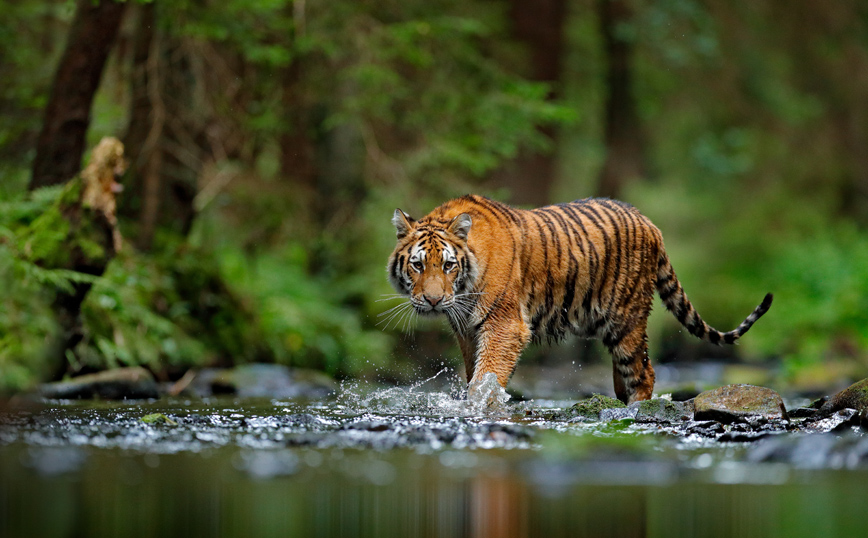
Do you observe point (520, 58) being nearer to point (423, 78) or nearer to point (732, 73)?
point (423, 78)

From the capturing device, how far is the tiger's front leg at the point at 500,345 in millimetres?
6953

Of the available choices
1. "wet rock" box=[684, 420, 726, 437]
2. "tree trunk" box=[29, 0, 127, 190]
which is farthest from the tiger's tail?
"tree trunk" box=[29, 0, 127, 190]

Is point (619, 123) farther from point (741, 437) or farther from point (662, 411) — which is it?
point (741, 437)

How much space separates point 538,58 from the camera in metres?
16.0

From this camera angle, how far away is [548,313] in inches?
296

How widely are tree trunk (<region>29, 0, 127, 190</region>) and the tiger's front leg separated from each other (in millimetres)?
4782

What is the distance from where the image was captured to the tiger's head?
6.77 metres

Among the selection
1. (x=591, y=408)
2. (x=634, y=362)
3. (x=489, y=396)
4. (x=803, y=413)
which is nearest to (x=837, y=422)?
(x=803, y=413)

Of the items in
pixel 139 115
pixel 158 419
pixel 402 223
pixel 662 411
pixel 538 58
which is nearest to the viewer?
pixel 158 419

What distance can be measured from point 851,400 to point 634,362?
1.84 m

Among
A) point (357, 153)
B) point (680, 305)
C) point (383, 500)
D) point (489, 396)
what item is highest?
point (357, 153)

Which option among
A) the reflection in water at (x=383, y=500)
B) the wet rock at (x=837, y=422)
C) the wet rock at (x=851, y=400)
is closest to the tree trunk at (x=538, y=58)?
the wet rock at (x=851, y=400)

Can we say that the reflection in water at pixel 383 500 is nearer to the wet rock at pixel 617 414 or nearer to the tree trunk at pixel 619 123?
the wet rock at pixel 617 414

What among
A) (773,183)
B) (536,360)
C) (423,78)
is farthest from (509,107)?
(773,183)
